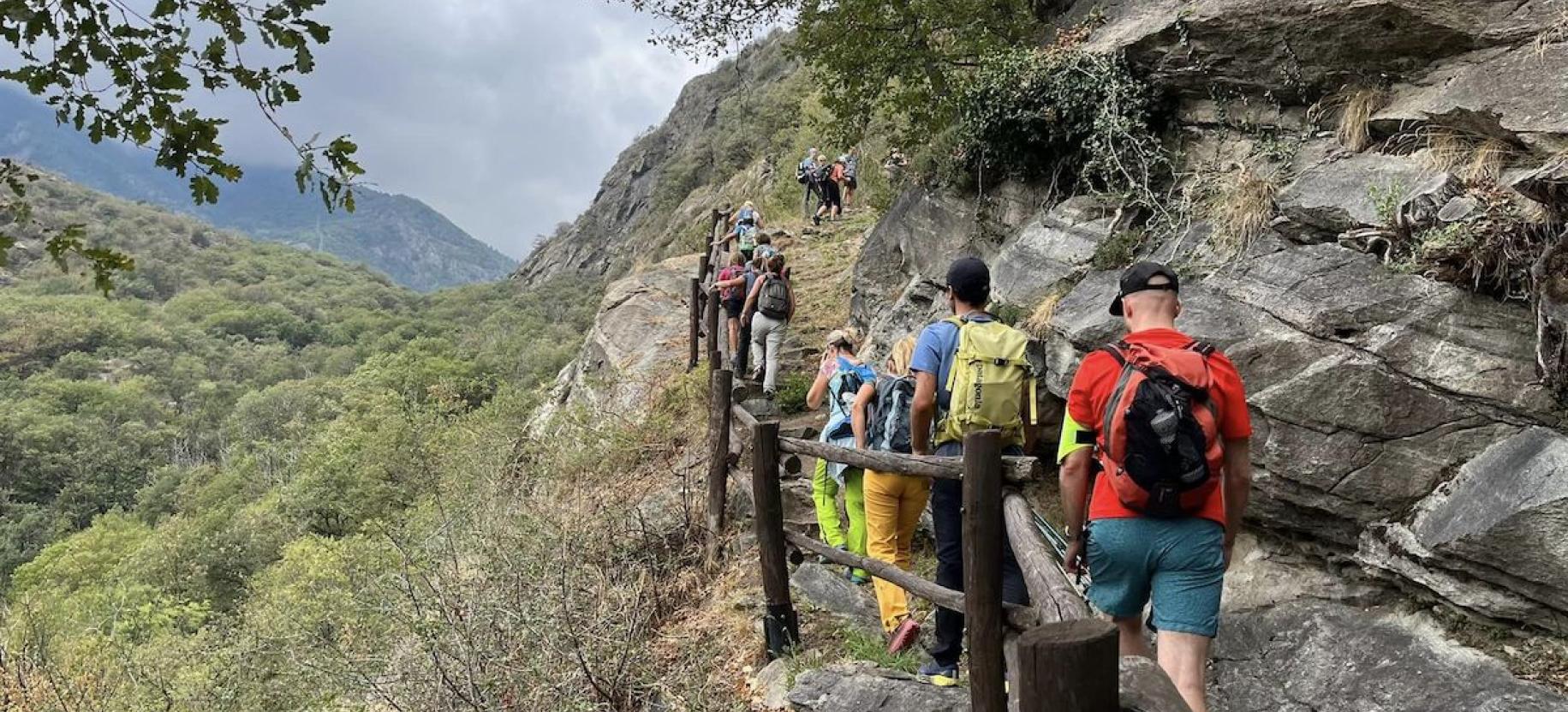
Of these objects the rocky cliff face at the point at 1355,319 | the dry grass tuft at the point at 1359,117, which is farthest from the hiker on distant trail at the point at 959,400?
the dry grass tuft at the point at 1359,117

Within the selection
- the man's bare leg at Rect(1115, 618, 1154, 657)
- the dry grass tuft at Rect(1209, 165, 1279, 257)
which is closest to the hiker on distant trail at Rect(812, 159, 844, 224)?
the dry grass tuft at Rect(1209, 165, 1279, 257)

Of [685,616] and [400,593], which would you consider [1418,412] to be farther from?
[400,593]

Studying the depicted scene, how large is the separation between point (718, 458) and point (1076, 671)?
4460 millimetres

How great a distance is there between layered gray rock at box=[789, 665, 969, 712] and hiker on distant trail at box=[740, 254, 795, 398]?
5417 mm

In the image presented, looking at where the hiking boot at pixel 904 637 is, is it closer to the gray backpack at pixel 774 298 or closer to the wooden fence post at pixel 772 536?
the wooden fence post at pixel 772 536

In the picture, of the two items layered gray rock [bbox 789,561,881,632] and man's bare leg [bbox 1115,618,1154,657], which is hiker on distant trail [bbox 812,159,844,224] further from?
man's bare leg [bbox 1115,618,1154,657]

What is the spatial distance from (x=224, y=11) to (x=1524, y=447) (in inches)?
216

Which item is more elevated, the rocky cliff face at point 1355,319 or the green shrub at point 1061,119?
the green shrub at point 1061,119

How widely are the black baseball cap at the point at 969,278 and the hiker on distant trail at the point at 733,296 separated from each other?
617cm

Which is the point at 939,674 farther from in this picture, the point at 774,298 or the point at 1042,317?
the point at 774,298

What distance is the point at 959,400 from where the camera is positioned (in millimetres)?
3758

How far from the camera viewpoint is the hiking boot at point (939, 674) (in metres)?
3.83

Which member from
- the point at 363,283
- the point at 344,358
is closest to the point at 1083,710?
the point at 344,358

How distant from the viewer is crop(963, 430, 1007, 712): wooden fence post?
3.06 meters
